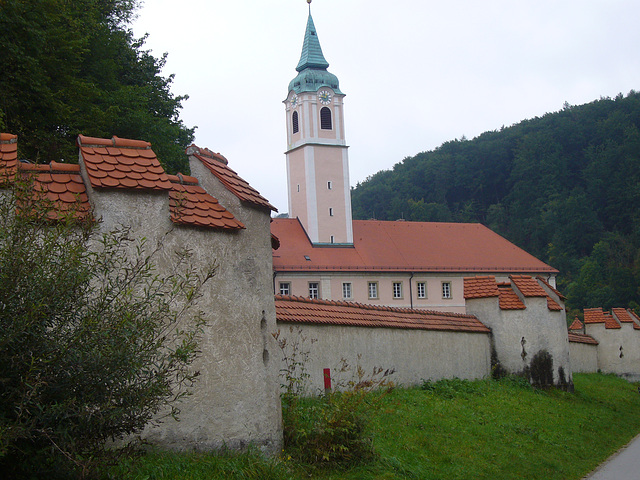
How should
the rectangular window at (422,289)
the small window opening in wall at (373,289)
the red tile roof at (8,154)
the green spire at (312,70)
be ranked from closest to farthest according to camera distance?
1. the red tile roof at (8,154)
2. the small window opening in wall at (373,289)
3. the rectangular window at (422,289)
4. the green spire at (312,70)

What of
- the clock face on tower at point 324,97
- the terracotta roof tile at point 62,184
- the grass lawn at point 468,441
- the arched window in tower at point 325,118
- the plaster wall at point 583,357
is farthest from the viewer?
the clock face on tower at point 324,97

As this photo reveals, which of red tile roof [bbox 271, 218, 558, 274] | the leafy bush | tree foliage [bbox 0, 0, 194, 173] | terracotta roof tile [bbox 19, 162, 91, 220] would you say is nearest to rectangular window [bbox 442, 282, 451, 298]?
red tile roof [bbox 271, 218, 558, 274]

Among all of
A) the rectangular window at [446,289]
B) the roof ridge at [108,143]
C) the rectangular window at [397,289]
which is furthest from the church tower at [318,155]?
the roof ridge at [108,143]

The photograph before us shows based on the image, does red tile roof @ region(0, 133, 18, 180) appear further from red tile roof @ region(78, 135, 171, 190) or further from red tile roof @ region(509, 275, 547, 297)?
red tile roof @ region(509, 275, 547, 297)

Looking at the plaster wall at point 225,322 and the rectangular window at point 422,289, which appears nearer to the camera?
the plaster wall at point 225,322

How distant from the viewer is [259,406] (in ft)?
25.7

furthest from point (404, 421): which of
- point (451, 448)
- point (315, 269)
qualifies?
point (315, 269)

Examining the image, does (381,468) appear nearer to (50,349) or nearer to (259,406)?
(259,406)

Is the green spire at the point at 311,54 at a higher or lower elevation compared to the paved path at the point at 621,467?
higher

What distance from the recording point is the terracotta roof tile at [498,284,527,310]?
1808 cm

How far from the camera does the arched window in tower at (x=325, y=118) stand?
204ft

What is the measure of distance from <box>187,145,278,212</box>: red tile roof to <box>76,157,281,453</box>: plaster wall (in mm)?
81

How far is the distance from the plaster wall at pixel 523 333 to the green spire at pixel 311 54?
48778 mm

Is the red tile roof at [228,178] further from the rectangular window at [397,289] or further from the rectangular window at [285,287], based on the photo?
the rectangular window at [397,289]
